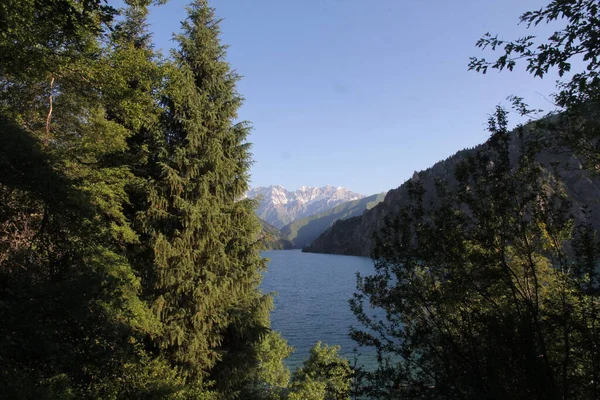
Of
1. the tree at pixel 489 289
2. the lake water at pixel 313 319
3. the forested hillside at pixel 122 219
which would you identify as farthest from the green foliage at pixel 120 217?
the lake water at pixel 313 319

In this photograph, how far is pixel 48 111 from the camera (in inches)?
433

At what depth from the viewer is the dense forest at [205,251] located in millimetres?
4980

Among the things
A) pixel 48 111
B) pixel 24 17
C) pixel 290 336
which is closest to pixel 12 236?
pixel 48 111

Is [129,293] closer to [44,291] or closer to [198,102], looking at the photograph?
[44,291]

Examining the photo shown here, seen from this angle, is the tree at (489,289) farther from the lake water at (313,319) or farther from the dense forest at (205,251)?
the lake water at (313,319)

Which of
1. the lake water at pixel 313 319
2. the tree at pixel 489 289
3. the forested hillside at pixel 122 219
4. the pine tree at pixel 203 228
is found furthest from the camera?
the lake water at pixel 313 319

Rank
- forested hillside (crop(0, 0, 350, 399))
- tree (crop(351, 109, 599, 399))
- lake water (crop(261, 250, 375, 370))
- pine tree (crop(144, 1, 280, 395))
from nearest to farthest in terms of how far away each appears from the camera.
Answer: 1. tree (crop(351, 109, 599, 399))
2. forested hillside (crop(0, 0, 350, 399))
3. pine tree (crop(144, 1, 280, 395))
4. lake water (crop(261, 250, 375, 370))

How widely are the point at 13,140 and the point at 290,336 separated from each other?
31880 mm

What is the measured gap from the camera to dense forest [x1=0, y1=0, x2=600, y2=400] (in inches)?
196

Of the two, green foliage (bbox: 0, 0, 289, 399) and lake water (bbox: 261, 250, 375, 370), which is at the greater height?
green foliage (bbox: 0, 0, 289, 399)

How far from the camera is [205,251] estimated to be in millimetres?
12820

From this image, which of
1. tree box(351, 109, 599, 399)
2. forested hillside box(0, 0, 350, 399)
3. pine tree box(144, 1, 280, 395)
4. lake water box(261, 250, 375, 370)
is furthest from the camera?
lake water box(261, 250, 375, 370)

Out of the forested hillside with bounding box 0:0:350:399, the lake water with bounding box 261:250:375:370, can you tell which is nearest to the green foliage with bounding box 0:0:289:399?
the forested hillside with bounding box 0:0:350:399

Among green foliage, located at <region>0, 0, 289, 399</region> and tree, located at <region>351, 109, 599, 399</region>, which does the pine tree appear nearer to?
green foliage, located at <region>0, 0, 289, 399</region>
